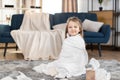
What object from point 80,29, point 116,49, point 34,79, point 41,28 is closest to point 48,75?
point 34,79

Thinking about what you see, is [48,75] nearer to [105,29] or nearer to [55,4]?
[105,29]

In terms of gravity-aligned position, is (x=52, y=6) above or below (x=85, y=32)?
above

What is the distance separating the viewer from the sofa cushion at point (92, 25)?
187 inches

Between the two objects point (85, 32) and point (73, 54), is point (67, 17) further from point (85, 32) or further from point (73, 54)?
point (73, 54)

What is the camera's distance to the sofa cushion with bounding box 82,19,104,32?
15.6ft

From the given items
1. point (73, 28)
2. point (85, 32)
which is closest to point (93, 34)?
point (85, 32)

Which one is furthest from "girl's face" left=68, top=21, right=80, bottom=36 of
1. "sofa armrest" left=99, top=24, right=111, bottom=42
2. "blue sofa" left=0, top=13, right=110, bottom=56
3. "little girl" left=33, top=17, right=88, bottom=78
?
"sofa armrest" left=99, top=24, right=111, bottom=42

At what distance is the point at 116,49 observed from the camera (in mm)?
5734

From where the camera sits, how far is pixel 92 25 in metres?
4.81

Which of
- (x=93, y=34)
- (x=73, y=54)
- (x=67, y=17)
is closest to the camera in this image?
(x=73, y=54)

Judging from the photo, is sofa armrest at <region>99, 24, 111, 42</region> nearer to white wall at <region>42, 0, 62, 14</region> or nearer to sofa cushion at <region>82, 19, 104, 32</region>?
sofa cushion at <region>82, 19, 104, 32</region>

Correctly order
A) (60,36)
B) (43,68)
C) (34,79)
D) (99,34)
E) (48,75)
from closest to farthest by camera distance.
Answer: (34,79), (48,75), (43,68), (60,36), (99,34)

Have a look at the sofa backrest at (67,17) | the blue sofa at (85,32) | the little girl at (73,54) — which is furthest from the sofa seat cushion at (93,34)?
the little girl at (73,54)

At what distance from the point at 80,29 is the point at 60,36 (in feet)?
4.83
